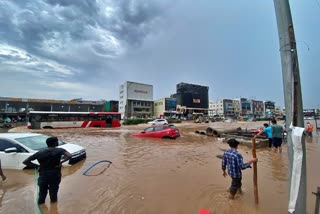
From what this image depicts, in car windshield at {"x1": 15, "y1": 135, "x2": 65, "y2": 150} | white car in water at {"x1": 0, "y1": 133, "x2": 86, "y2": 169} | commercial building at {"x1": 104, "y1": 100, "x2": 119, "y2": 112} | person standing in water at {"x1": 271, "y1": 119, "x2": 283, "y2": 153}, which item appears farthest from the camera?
commercial building at {"x1": 104, "y1": 100, "x2": 119, "y2": 112}

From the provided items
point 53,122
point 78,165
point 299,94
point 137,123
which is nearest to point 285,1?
point 299,94

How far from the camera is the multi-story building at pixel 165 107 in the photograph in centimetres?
8631

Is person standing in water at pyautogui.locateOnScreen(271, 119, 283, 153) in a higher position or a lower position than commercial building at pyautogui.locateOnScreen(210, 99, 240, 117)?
lower

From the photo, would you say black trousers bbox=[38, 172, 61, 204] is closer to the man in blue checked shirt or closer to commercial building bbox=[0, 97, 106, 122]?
the man in blue checked shirt

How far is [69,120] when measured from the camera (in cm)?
2839

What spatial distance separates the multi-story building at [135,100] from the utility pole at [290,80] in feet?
251

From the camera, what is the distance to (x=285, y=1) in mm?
2676

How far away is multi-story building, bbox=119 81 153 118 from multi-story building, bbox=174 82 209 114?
2111 cm

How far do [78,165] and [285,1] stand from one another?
8.15 meters

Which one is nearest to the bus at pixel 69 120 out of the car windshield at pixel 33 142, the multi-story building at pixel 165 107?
the car windshield at pixel 33 142

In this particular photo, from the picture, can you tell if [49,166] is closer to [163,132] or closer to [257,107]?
[163,132]

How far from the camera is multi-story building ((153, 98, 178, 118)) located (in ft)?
283

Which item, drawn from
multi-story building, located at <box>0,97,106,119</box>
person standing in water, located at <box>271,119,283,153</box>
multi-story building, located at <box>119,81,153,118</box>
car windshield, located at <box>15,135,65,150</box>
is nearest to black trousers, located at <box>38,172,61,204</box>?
car windshield, located at <box>15,135,65,150</box>

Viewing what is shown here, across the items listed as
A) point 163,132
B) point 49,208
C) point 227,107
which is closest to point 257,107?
point 227,107
